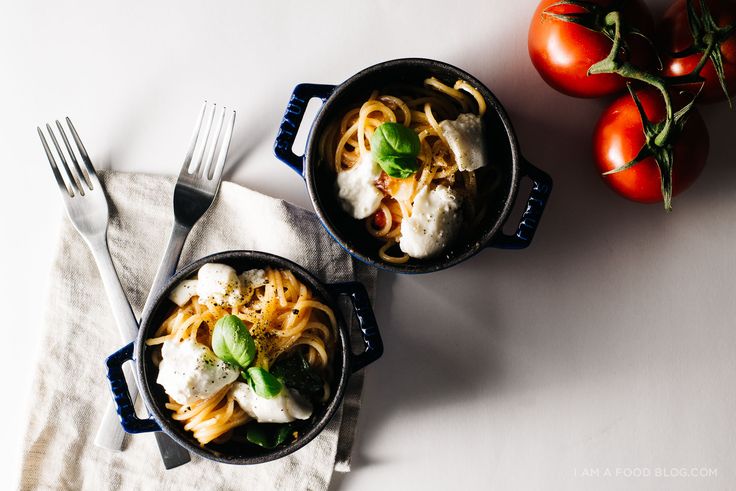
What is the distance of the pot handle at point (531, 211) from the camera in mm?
1693

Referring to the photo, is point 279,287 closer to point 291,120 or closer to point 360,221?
point 360,221

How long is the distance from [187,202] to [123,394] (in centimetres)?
52

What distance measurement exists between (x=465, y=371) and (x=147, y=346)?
2.78ft

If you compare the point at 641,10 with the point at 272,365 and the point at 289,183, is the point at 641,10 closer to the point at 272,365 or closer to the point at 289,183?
the point at 289,183

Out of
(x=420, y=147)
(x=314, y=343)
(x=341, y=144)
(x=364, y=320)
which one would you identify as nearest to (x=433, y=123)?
(x=420, y=147)

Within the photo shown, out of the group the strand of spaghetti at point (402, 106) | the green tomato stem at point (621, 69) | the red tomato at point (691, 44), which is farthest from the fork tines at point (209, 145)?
the red tomato at point (691, 44)

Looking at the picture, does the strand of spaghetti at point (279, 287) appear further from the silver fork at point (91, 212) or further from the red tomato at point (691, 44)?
the red tomato at point (691, 44)

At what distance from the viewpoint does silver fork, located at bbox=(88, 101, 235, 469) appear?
73.9 inches

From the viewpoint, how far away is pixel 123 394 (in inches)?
66.9

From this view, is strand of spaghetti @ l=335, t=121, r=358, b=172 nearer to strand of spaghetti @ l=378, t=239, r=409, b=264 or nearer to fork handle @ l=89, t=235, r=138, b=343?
strand of spaghetti @ l=378, t=239, r=409, b=264

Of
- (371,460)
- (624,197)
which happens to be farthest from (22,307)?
(624,197)

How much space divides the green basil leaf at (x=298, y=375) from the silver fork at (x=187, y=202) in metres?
0.40

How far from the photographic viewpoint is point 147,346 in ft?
5.58

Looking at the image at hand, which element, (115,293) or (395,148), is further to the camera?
(115,293)
